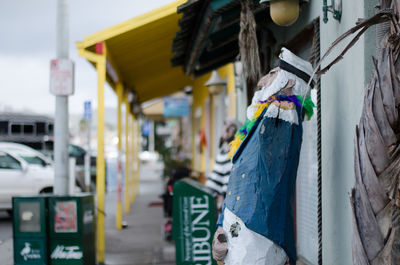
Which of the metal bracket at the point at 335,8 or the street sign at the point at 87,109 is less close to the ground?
the street sign at the point at 87,109

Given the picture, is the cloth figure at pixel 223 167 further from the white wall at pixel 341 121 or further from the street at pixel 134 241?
the white wall at pixel 341 121

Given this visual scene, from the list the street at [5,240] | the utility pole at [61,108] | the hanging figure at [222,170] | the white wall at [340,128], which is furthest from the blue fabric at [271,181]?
the street at [5,240]

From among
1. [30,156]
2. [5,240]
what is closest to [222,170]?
[5,240]

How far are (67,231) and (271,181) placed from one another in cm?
363

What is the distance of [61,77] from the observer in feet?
21.9

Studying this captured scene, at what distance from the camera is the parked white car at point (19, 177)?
11.4m

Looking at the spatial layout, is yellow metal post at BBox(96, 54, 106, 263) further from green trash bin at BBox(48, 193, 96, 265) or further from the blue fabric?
the blue fabric

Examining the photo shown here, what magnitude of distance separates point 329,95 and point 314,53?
588mm

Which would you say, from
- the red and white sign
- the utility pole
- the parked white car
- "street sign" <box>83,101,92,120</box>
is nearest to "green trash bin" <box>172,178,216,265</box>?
the utility pole

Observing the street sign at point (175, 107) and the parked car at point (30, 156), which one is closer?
the parked car at point (30, 156)

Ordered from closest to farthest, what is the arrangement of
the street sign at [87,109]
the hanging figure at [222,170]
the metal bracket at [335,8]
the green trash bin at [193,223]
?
1. the metal bracket at [335,8]
2. the green trash bin at [193,223]
3. the hanging figure at [222,170]
4. the street sign at [87,109]

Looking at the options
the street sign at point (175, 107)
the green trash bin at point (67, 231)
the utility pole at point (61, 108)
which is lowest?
the green trash bin at point (67, 231)

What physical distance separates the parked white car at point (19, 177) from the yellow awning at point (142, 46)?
9.96ft

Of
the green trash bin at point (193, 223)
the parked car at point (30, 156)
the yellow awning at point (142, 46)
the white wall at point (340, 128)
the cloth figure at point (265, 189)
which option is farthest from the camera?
the parked car at point (30, 156)
